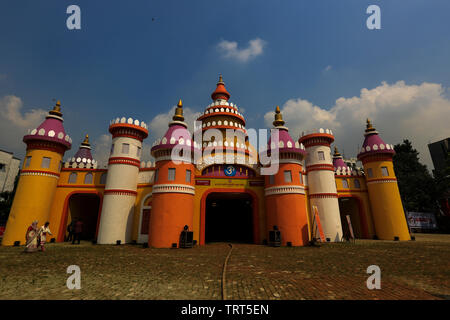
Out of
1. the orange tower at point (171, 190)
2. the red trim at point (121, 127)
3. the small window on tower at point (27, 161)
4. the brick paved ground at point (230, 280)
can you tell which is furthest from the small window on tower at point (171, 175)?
the small window on tower at point (27, 161)

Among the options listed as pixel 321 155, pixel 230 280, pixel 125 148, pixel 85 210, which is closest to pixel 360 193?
pixel 321 155

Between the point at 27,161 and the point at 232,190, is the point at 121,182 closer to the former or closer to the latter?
the point at 27,161

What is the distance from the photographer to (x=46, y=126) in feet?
66.6

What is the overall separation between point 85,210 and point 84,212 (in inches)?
9.6

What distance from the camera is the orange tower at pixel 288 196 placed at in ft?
56.6

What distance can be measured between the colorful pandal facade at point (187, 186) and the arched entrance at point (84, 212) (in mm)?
110

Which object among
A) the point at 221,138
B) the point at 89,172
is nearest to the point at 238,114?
the point at 221,138

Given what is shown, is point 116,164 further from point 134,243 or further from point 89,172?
point 134,243

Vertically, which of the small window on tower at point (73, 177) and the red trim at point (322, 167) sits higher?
the red trim at point (322, 167)

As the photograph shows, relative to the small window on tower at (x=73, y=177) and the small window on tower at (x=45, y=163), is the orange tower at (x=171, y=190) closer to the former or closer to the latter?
the small window on tower at (x=73, y=177)

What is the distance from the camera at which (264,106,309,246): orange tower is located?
1727cm

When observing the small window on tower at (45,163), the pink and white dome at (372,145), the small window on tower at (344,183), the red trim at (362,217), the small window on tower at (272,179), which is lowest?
the red trim at (362,217)

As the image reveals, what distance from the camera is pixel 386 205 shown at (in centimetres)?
2189
